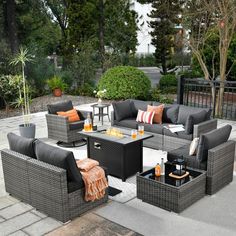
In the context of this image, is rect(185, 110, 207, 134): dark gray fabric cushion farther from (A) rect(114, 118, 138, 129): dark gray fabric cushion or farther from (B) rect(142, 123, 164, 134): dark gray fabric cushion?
(A) rect(114, 118, 138, 129): dark gray fabric cushion

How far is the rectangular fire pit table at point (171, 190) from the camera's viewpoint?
402 centimetres

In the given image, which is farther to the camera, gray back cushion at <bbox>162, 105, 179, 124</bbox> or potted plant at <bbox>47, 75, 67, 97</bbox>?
potted plant at <bbox>47, 75, 67, 97</bbox>

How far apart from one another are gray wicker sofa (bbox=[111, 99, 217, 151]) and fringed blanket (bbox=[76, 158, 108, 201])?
233 centimetres

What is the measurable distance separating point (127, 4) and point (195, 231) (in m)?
20.1

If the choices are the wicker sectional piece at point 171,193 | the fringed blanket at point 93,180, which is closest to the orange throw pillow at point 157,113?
the wicker sectional piece at point 171,193

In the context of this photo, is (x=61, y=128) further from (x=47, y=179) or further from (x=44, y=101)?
(x=44, y=101)

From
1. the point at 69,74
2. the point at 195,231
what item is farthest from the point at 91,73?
the point at 195,231

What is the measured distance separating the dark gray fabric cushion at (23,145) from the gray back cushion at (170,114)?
→ 135 inches

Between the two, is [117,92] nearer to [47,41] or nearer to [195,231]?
[195,231]

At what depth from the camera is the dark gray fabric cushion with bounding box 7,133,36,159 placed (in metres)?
4.27

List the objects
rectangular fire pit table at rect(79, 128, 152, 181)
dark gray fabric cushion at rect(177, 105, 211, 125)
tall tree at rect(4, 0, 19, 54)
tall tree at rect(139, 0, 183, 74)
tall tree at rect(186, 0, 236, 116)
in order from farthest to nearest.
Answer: tall tree at rect(139, 0, 183, 74)
tall tree at rect(4, 0, 19, 54)
tall tree at rect(186, 0, 236, 116)
dark gray fabric cushion at rect(177, 105, 211, 125)
rectangular fire pit table at rect(79, 128, 152, 181)

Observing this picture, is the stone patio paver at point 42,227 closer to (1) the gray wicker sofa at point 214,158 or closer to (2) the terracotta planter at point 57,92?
(1) the gray wicker sofa at point 214,158

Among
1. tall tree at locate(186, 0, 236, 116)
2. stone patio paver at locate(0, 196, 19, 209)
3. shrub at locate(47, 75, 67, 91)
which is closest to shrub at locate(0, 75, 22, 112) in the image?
shrub at locate(47, 75, 67, 91)

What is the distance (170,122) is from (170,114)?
0.56ft
